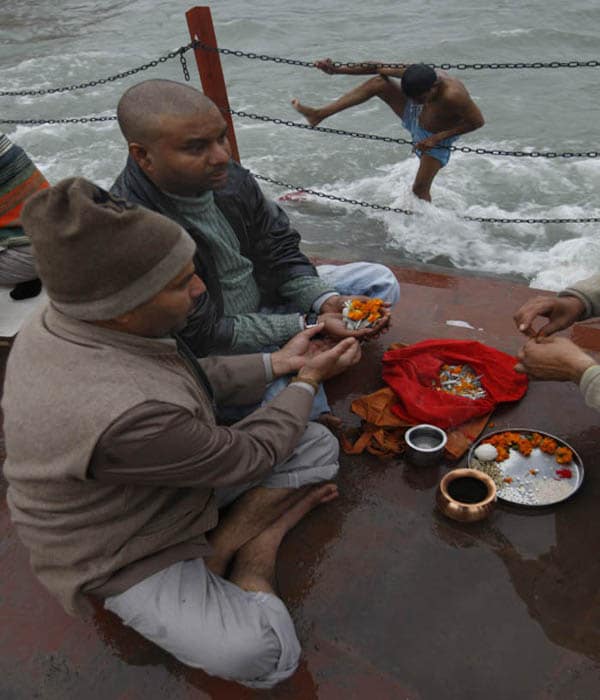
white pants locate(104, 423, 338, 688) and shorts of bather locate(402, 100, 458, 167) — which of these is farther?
shorts of bather locate(402, 100, 458, 167)

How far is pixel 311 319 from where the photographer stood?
343cm

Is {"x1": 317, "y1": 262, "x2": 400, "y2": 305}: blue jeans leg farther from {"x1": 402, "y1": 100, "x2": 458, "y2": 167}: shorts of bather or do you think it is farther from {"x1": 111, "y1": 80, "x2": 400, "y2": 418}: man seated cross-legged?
{"x1": 402, "y1": 100, "x2": 458, "y2": 167}: shorts of bather

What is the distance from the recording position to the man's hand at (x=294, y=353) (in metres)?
2.95

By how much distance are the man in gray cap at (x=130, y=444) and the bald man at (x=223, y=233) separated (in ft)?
2.74

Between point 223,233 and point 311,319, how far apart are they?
657mm

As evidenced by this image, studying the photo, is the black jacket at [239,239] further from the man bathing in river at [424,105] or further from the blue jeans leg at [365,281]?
the man bathing in river at [424,105]

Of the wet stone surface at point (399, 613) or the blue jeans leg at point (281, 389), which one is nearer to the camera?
the wet stone surface at point (399, 613)

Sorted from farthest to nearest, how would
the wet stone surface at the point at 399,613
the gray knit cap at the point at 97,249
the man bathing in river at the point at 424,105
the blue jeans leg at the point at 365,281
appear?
the man bathing in river at the point at 424,105
the blue jeans leg at the point at 365,281
the wet stone surface at the point at 399,613
the gray knit cap at the point at 97,249

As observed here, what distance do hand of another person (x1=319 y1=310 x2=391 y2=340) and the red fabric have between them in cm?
29

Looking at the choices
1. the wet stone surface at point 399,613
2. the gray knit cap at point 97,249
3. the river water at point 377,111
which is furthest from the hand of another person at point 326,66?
the gray knit cap at point 97,249

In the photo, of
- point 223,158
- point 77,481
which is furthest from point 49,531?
point 223,158

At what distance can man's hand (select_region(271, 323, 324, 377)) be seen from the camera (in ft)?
9.67

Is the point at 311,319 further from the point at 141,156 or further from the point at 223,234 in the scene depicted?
the point at 141,156

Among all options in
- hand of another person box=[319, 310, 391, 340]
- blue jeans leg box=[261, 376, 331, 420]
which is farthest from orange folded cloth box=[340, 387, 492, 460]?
hand of another person box=[319, 310, 391, 340]
